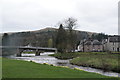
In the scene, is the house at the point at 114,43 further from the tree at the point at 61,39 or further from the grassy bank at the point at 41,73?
the grassy bank at the point at 41,73

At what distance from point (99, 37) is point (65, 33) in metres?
61.9

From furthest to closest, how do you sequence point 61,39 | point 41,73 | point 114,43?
point 114,43 < point 61,39 < point 41,73

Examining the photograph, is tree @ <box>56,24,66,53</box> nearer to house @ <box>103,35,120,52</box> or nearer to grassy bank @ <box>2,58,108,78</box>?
house @ <box>103,35,120,52</box>

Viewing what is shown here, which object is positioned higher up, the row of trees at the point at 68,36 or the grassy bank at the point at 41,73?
the row of trees at the point at 68,36

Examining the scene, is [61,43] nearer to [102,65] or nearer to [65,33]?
[65,33]

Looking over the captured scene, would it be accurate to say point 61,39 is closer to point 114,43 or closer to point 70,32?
point 70,32

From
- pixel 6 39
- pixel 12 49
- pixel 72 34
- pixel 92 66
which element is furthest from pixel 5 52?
pixel 92 66

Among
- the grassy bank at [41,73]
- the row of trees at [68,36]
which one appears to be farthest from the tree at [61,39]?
the grassy bank at [41,73]

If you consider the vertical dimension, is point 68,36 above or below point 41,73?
above

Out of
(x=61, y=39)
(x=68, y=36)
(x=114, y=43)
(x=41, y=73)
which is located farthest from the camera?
(x=114, y=43)

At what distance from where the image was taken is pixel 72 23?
61.5 m

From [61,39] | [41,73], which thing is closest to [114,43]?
[61,39]

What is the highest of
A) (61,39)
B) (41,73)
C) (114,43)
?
(61,39)

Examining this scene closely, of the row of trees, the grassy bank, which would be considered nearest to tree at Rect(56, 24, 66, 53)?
the row of trees
